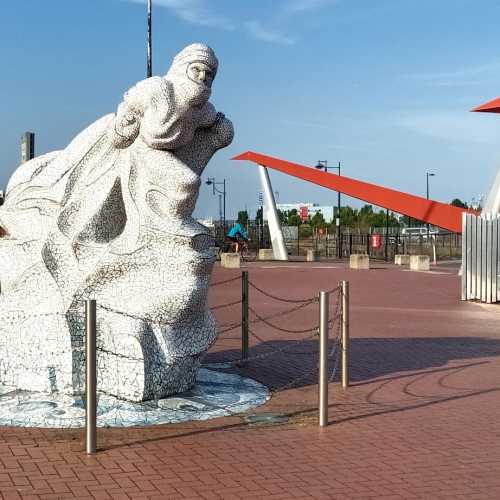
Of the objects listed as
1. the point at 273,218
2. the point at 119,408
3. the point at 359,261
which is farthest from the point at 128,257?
the point at 273,218

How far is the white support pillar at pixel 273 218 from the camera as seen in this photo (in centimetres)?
3169

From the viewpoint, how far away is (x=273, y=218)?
3181 cm

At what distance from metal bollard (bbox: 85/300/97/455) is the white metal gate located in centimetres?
1290

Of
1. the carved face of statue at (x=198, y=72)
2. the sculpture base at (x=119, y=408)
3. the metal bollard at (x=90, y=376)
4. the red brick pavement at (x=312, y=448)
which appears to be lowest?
the red brick pavement at (x=312, y=448)

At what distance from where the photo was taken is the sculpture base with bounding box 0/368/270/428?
6535mm

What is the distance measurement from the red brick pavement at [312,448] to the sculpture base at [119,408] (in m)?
0.18

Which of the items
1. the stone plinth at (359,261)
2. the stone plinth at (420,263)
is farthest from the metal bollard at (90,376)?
the stone plinth at (420,263)

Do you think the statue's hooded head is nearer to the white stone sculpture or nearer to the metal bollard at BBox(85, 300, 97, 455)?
the white stone sculpture

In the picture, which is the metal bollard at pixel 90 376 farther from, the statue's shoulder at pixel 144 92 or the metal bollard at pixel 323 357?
the statue's shoulder at pixel 144 92

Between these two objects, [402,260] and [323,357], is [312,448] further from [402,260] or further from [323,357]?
[402,260]

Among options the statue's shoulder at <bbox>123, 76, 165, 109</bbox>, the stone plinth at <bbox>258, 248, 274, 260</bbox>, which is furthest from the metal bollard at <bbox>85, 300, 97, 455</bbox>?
the stone plinth at <bbox>258, 248, 274, 260</bbox>

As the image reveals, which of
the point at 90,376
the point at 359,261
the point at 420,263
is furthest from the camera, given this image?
the point at 359,261

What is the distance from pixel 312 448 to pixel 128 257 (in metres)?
2.32

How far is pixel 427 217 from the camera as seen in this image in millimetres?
19031
